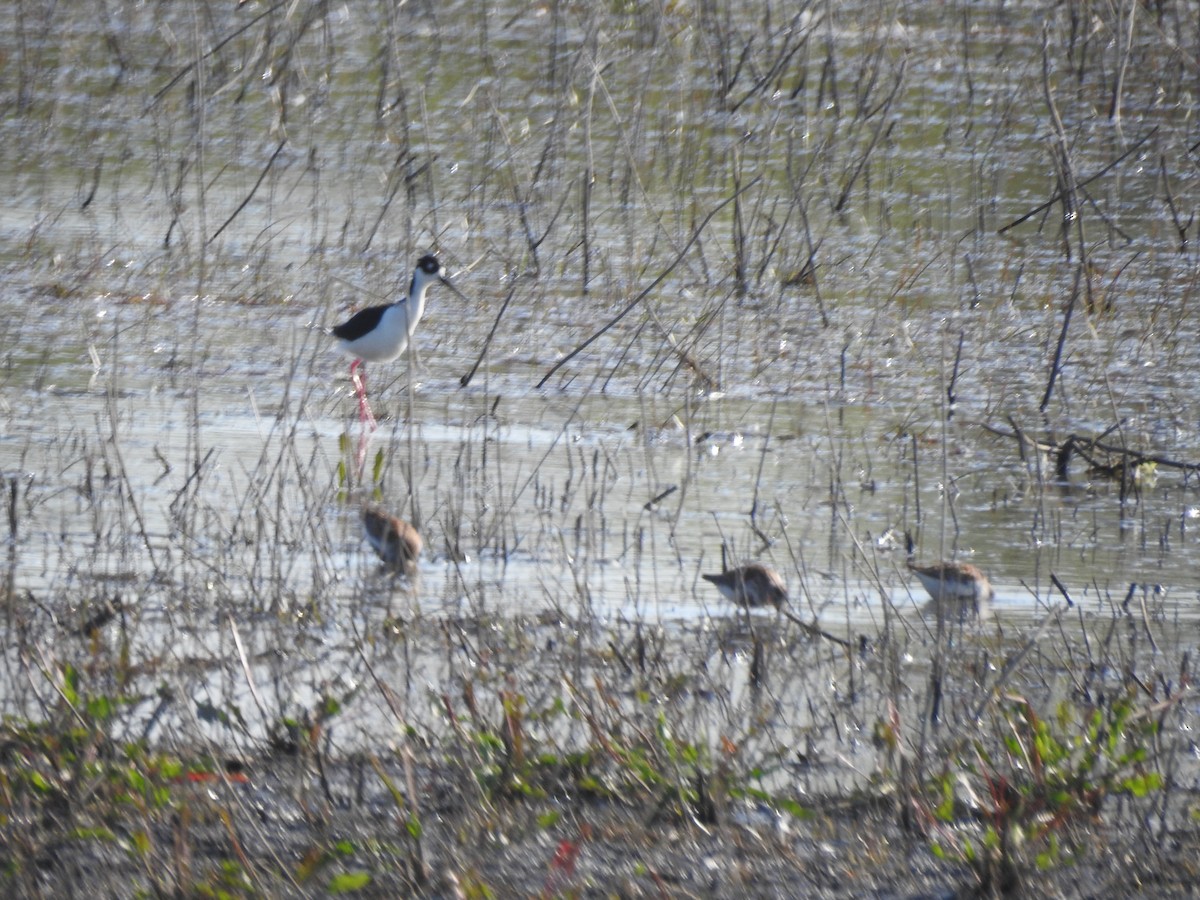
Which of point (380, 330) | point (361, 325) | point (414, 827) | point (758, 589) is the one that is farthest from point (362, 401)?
point (414, 827)

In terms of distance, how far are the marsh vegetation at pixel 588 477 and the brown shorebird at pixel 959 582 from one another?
0.10 m

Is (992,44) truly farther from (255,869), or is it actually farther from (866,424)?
(255,869)

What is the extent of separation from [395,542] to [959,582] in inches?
66.6

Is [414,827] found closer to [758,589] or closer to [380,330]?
[758,589]

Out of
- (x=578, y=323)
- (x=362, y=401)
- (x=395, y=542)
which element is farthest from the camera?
(x=578, y=323)

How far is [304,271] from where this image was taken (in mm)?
10477

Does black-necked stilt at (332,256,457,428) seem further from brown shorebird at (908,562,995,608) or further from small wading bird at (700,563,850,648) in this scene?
brown shorebird at (908,562,995,608)

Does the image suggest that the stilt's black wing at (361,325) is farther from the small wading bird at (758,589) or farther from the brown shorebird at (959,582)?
the brown shorebird at (959,582)

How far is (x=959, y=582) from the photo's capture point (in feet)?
18.9

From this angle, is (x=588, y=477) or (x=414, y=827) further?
(x=588, y=477)

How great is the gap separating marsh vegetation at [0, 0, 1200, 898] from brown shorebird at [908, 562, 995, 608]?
0.10m

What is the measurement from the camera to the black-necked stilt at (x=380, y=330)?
882cm

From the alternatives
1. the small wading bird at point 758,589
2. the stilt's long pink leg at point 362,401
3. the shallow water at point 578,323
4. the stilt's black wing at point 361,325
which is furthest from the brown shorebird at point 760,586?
the stilt's black wing at point 361,325

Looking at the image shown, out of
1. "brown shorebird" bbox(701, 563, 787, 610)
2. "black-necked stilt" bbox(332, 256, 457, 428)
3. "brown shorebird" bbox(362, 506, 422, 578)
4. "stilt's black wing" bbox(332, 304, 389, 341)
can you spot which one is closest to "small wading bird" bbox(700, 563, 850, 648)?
"brown shorebird" bbox(701, 563, 787, 610)
